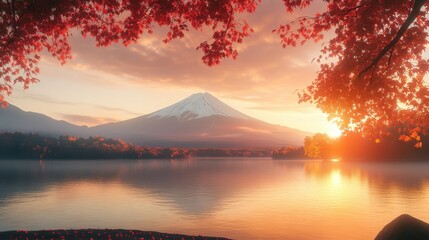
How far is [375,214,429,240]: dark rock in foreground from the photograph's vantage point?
868 cm

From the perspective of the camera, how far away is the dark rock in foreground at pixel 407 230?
28.5ft

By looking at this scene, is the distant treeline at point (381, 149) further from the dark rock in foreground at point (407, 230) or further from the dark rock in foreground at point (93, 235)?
the dark rock in foreground at point (407, 230)

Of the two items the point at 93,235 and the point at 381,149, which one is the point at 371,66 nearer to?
the point at 93,235

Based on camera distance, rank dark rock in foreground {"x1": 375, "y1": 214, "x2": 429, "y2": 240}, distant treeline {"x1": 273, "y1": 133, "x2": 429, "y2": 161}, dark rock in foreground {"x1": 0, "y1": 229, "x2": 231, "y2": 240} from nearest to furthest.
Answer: dark rock in foreground {"x1": 375, "y1": 214, "x2": 429, "y2": 240}
dark rock in foreground {"x1": 0, "y1": 229, "x2": 231, "y2": 240}
distant treeline {"x1": 273, "y1": 133, "x2": 429, "y2": 161}

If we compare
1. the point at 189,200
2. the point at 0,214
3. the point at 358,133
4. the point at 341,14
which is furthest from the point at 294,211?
the point at 0,214

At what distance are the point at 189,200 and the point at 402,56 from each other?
23367 mm

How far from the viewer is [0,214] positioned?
25.3 meters

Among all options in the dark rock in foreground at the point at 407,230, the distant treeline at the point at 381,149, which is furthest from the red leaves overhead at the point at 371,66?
the distant treeline at the point at 381,149

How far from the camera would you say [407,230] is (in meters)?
8.79

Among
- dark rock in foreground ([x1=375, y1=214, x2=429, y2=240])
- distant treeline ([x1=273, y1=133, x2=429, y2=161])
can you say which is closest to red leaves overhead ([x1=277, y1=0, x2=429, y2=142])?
dark rock in foreground ([x1=375, y1=214, x2=429, y2=240])

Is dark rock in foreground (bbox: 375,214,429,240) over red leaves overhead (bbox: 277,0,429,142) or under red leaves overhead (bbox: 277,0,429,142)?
under

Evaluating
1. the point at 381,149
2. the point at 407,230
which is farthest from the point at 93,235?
the point at 381,149

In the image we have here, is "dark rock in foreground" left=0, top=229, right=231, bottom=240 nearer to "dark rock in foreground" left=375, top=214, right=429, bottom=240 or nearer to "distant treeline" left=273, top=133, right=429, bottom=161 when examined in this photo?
"dark rock in foreground" left=375, top=214, right=429, bottom=240

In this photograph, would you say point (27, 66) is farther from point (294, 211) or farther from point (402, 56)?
point (294, 211)
